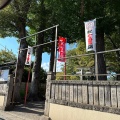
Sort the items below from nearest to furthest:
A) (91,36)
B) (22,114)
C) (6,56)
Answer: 1. (91,36)
2. (22,114)
3. (6,56)

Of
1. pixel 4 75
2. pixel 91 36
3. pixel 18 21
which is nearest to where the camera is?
pixel 91 36

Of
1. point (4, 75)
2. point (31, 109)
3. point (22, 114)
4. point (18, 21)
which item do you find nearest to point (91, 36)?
point (22, 114)

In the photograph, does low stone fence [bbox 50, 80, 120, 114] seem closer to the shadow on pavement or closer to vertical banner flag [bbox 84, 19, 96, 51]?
vertical banner flag [bbox 84, 19, 96, 51]

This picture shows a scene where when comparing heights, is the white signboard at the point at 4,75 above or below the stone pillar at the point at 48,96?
above

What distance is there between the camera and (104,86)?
20.0 feet

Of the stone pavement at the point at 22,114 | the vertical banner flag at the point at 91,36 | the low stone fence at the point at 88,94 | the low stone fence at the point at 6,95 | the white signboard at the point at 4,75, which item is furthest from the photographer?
the white signboard at the point at 4,75

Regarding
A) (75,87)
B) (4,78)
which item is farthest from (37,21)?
(75,87)

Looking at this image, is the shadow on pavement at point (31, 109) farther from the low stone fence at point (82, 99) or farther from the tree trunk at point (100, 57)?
the tree trunk at point (100, 57)

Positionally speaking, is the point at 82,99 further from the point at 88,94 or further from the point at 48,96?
the point at 48,96

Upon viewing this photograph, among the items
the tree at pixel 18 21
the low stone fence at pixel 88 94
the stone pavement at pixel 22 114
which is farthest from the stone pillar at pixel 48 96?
the tree at pixel 18 21

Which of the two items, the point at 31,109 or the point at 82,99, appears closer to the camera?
the point at 82,99

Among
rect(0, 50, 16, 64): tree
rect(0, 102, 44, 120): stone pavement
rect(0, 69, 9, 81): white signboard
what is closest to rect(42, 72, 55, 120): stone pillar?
rect(0, 102, 44, 120): stone pavement

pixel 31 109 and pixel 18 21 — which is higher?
pixel 18 21

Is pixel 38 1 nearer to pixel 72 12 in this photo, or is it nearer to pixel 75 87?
pixel 72 12
